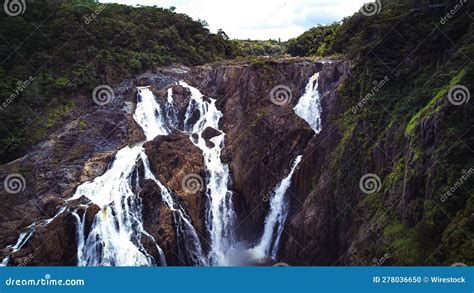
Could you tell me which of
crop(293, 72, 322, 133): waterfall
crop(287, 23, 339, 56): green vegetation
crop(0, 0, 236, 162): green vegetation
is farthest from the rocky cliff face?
crop(287, 23, 339, 56): green vegetation

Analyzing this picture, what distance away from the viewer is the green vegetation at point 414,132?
19516mm

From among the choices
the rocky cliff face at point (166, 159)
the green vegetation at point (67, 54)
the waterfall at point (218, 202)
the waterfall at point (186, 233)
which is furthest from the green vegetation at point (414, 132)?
the green vegetation at point (67, 54)

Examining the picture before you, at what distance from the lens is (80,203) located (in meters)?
28.5

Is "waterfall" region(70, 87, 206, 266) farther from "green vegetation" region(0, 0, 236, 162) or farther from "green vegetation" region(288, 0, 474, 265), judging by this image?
"green vegetation" region(288, 0, 474, 265)

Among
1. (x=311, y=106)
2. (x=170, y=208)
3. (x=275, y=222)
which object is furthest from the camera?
(x=311, y=106)

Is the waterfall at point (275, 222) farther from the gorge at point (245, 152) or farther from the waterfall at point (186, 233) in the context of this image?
the waterfall at point (186, 233)

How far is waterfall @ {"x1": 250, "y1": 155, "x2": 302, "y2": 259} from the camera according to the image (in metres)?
30.3

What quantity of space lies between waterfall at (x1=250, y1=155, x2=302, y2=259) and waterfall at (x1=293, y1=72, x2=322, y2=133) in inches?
176

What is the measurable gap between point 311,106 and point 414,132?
13794mm

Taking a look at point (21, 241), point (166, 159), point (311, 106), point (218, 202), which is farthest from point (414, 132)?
point (21, 241)

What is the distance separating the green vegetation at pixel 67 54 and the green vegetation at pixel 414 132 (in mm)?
23588

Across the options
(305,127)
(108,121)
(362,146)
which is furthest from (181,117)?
(362,146)

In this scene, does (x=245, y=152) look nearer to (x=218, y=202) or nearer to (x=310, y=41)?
(x=218, y=202)

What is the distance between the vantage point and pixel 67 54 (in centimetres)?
4356
